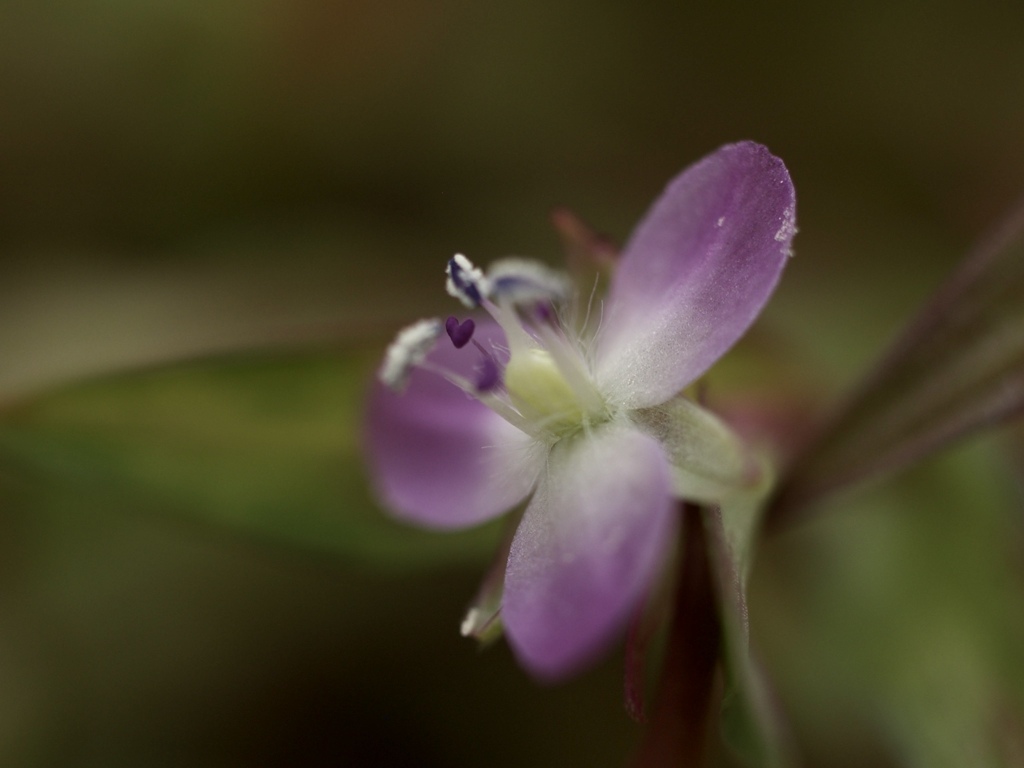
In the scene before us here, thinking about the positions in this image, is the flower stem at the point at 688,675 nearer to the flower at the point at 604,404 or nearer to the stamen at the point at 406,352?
the flower at the point at 604,404

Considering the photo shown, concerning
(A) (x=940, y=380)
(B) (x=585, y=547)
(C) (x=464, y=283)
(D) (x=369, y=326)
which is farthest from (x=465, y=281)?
(A) (x=940, y=380)

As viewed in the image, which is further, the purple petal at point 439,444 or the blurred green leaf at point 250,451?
the blurred green leaf at point 250,451

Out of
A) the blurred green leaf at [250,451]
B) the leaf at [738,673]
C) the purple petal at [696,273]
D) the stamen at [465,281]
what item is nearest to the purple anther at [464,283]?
the stamen at [465,281]

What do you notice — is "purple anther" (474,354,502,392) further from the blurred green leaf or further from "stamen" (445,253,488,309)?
the blurred green leaf

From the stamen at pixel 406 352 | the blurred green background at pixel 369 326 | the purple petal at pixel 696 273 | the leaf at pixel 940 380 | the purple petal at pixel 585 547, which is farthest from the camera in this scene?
the blurred green background at pixel 369 326

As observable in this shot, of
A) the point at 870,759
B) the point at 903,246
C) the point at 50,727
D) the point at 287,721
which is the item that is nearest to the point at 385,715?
the point at 287,721

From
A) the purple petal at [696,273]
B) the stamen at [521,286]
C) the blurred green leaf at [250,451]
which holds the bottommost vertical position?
the purple petal at [696,273]
